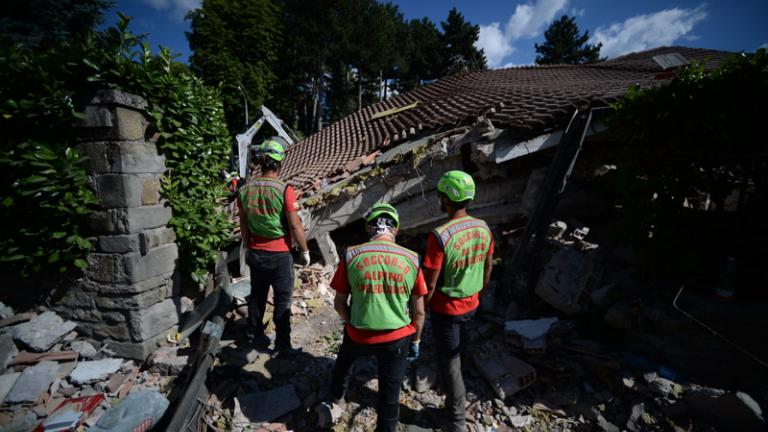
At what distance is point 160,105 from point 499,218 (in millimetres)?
5636

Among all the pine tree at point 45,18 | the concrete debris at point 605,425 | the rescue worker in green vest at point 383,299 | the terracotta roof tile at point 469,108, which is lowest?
the concrete debris at point 605,425

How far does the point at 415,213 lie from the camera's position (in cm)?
600

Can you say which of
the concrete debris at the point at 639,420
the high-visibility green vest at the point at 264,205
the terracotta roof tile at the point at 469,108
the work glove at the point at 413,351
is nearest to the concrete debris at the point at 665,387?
the concrete debris at the point at 639,420

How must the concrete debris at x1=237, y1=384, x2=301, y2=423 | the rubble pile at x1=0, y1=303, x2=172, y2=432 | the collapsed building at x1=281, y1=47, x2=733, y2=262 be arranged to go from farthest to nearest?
1. the collapsed building at x1=281, y1=47, x2=733, y2=262
2. the concrete debris at x1=237, y1=384, x2=301, y2=423
3. the rubble pile at x1=0, y1=303, x2=172, y2=432

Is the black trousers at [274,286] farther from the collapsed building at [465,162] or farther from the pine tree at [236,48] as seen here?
the pine tree at [236,48]

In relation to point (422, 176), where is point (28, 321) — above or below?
below

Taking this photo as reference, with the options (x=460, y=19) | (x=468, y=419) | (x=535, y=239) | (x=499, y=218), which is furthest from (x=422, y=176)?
(x=460, y=19)

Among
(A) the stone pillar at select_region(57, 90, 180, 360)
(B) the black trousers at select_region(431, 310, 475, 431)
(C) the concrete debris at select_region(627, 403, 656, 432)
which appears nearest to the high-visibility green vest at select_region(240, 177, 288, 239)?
(A) the stone pillar at select_region(57, 90, 180, 360)

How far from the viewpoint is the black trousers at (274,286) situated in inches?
140

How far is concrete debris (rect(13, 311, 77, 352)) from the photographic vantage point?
3367mm

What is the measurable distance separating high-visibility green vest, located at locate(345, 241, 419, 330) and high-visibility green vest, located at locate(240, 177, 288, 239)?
146cm

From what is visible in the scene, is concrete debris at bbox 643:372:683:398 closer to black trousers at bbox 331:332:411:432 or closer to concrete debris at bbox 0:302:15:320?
black trousers at bbox 331:332:411:432

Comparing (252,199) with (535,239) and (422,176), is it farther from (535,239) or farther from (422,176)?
(535,239)

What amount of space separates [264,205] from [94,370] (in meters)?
2.58
